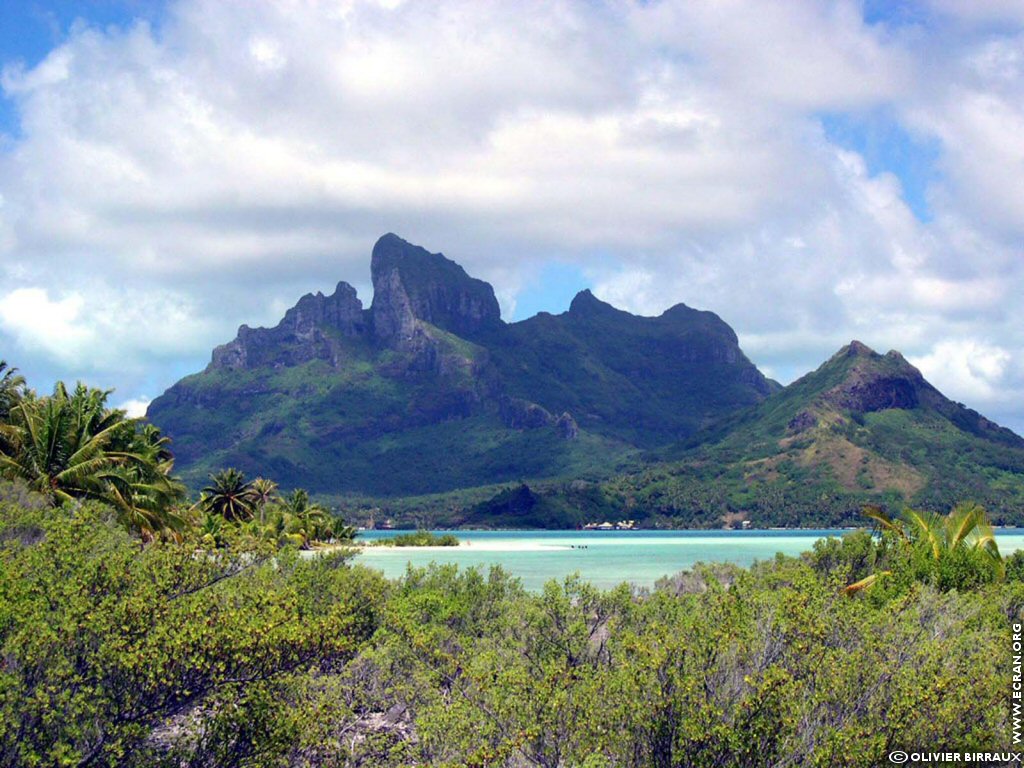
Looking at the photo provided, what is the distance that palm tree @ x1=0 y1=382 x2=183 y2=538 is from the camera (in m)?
35.9

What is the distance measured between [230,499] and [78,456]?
42.7 m

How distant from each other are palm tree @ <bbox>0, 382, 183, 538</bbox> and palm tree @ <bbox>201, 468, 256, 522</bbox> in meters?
34.3

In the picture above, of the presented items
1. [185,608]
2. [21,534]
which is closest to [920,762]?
[185,608]

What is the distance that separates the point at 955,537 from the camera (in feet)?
104

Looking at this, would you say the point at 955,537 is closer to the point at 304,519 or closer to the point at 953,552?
the point at 953,552

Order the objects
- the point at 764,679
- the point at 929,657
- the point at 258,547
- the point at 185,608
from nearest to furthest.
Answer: the point at 764,679 → the point at 185,608 → the point at 929,657 → the point at 258,547

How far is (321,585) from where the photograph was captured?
90.6 feet

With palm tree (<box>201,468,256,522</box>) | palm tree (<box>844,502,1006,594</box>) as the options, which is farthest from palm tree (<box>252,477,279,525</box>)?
palm tree (<box>844,502,1006,594</box>)

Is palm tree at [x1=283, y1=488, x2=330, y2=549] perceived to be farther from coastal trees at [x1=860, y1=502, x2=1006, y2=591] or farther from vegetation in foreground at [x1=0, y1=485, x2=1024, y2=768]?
vegetation in foreground at [x1=0, y1=485, x2=1024, y2=768]

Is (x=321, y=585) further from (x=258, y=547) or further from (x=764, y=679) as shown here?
(x=764, y=679)

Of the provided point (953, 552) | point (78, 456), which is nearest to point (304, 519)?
point (78, 456)

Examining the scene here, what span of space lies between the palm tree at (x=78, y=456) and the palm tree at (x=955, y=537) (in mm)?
25966

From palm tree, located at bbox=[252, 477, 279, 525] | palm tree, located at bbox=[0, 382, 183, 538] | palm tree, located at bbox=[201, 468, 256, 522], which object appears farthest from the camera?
palm tree, located at bbox=[252, 477, 279, 525]

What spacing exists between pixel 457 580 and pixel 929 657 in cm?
1701
